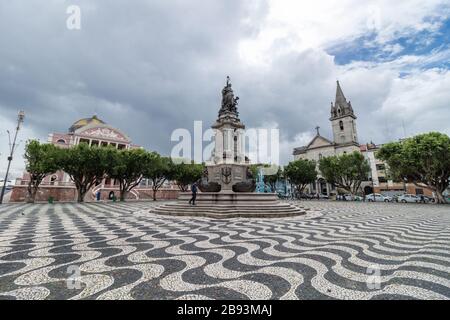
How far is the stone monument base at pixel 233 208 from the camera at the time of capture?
35.2ft

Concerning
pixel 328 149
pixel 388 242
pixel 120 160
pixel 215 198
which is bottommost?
pixel 388 242

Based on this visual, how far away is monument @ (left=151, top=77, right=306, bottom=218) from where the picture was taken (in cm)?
1136

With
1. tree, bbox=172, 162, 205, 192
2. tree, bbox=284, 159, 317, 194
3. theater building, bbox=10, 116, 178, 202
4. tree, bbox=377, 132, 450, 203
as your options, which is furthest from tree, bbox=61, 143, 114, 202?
tree, bbox=377, 132, 450, 203

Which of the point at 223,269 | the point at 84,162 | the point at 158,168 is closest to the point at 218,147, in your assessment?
the point at 223,269

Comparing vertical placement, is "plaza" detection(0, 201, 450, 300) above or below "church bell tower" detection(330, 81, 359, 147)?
below

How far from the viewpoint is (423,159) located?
2420 cm

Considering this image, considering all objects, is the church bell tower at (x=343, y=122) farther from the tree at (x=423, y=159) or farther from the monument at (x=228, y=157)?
the monument at (x=228, y=157)

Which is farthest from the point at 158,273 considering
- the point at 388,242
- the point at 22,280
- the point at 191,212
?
Answer: the point at 191,212

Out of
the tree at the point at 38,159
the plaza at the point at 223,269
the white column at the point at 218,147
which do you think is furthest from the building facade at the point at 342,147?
the tree at the point at 38,159

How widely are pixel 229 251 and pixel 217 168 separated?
1030cm

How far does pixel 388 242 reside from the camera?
5.27 metres

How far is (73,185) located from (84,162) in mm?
12830

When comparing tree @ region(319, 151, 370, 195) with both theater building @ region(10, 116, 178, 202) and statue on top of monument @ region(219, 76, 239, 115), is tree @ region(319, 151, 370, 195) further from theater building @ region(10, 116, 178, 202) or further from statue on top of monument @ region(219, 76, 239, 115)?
theater building @ region(10, 116, 178, 202)
